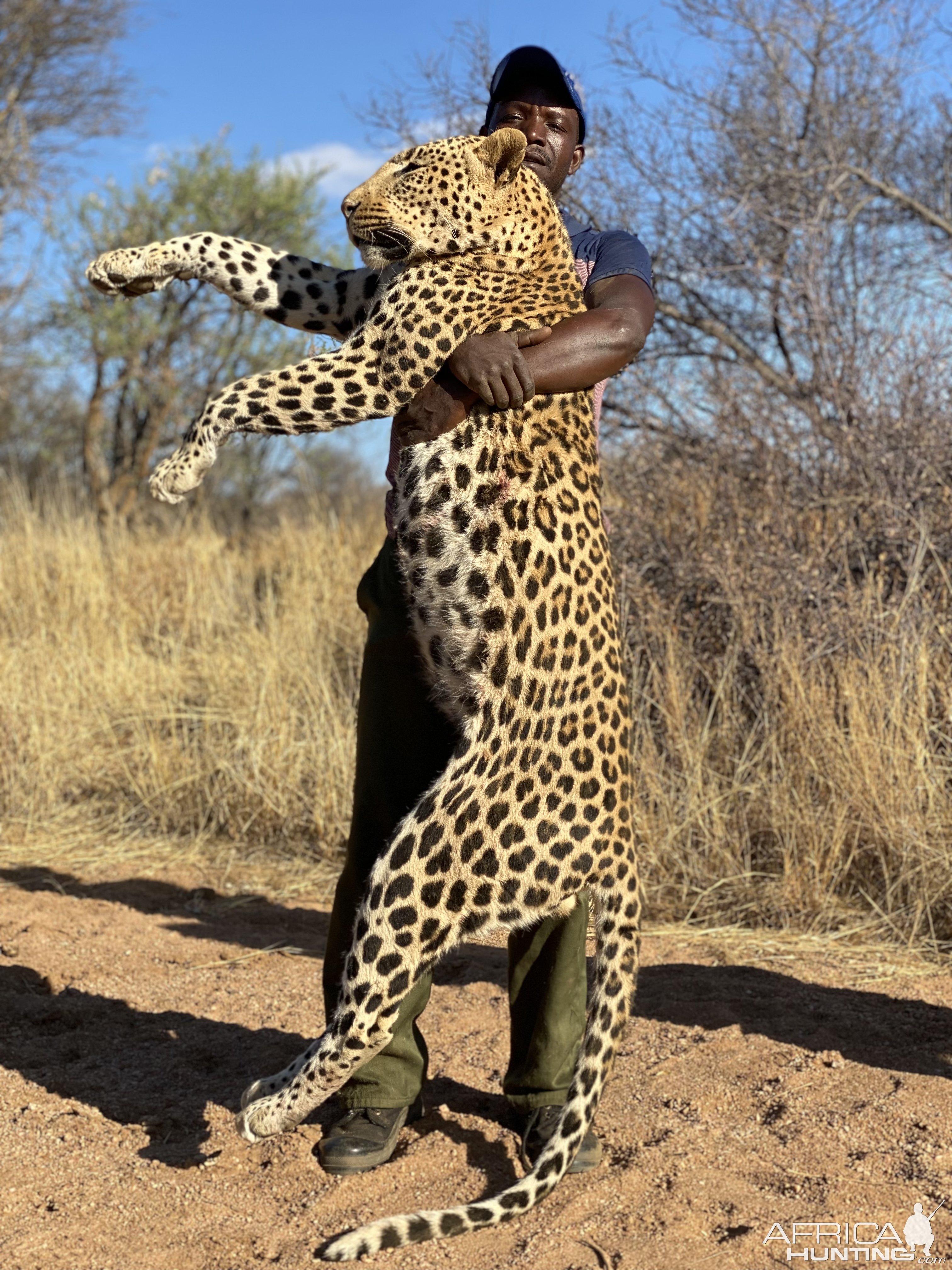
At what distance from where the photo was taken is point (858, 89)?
8.00m

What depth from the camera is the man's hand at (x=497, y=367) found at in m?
2.60

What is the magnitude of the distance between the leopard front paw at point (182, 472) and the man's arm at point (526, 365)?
0.43 m

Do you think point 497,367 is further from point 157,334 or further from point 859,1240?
point 157,334

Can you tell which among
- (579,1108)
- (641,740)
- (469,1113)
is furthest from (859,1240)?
(641,740)

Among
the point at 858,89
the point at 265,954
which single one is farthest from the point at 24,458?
the point at 265,954

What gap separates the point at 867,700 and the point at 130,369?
11622mm

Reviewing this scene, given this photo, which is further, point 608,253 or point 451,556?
point 608,253

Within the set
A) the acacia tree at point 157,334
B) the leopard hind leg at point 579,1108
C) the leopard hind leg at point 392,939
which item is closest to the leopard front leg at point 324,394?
the leopard hind leg at point 392,939

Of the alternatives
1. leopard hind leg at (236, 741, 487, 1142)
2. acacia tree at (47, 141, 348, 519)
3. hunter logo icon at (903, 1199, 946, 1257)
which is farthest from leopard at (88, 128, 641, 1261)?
acacia tree at (47, 141, 348, 519)

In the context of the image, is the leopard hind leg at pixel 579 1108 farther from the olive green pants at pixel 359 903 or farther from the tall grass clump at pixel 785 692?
the tall grass clump at pixel 785 692

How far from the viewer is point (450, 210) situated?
9.33 ft

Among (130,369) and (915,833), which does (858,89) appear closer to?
(915,833)

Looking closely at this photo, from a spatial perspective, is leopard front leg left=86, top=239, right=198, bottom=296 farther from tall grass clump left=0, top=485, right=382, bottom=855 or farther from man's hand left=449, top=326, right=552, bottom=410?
tall grass clump left=0, top=485, right=382, bottom=855

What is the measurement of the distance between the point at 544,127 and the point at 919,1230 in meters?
2.61
